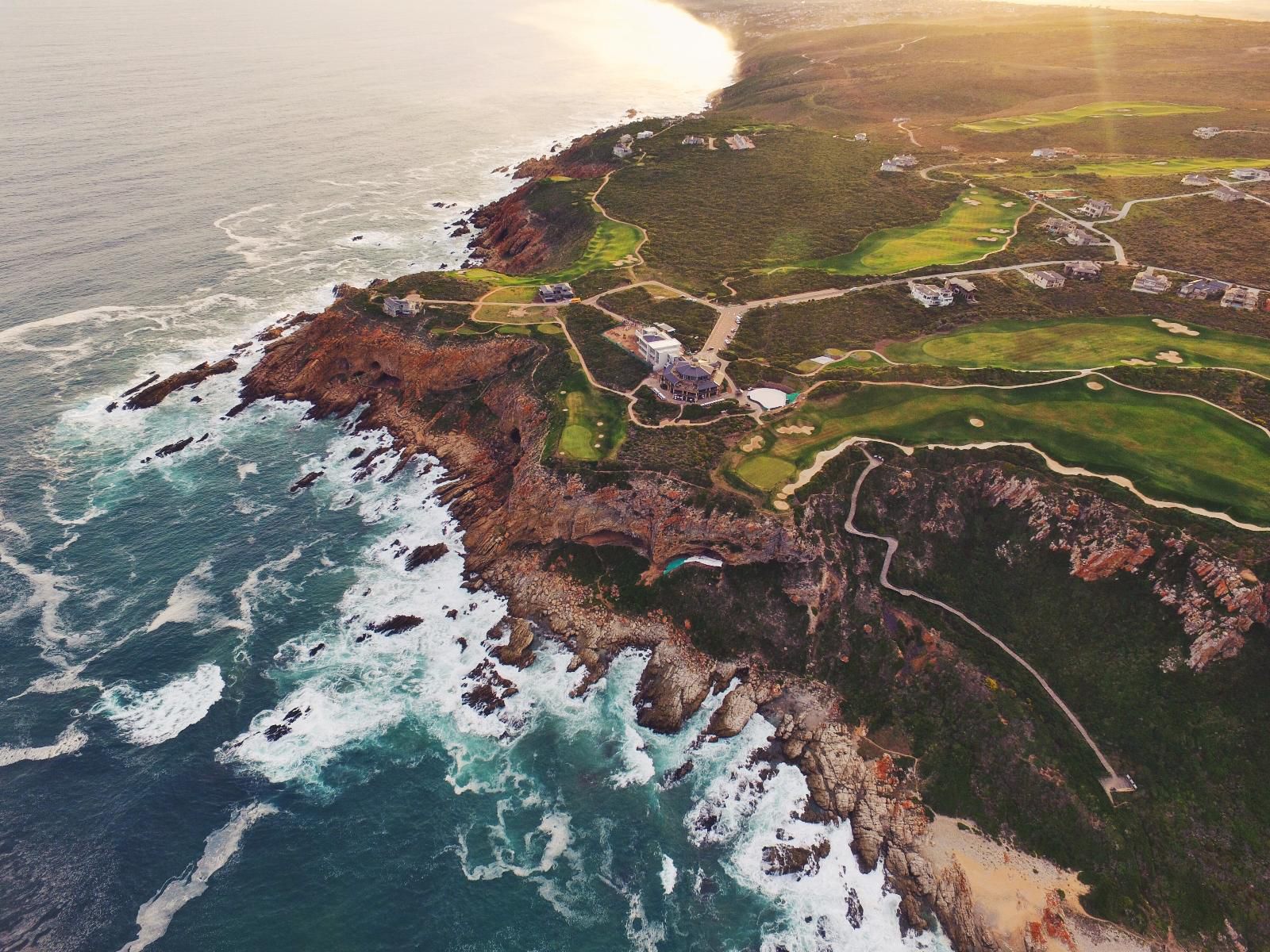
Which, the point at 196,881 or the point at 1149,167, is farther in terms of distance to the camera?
the point at 1149,167

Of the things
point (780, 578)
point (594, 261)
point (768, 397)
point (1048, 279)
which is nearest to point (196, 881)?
point (780, 578)

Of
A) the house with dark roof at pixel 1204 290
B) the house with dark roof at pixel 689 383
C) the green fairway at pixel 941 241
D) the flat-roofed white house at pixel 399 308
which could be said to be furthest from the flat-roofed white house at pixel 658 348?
the house with dark roof at pixel 1204 290

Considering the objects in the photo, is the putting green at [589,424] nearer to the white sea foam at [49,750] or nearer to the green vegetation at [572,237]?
the green vegetation at [572,237]

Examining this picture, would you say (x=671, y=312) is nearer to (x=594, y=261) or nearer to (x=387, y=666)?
(x=594, y=261)

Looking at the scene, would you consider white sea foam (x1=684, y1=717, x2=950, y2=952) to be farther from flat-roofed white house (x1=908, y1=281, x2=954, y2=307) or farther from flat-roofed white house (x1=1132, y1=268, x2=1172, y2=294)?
flat-roofed white house (x1=1132, y1=268, x2=1172, y2=294)

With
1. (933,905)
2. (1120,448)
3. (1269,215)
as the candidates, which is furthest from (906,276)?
(933,905)

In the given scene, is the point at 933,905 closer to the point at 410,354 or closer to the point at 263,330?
the point at 410,354
